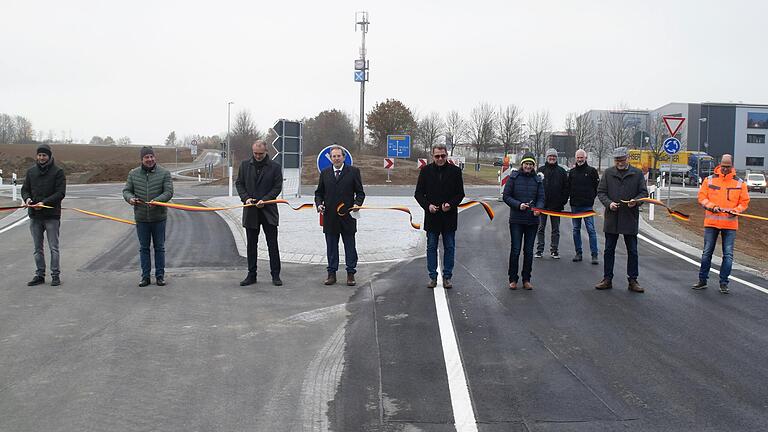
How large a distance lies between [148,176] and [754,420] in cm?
802

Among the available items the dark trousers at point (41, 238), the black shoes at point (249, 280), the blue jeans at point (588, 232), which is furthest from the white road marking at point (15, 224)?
the blue jeans at point (588, 232)

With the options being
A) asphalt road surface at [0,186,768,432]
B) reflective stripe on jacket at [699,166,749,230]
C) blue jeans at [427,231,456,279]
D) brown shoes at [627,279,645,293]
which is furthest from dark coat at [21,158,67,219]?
reflective stripe on jacket at [699,166,749,230]

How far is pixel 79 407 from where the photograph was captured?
4.76 meters

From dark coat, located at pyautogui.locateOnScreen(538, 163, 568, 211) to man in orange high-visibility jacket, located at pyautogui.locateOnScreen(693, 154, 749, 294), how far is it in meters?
2.99

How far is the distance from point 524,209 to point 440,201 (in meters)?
1.17

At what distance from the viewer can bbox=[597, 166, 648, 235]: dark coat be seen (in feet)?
30.0

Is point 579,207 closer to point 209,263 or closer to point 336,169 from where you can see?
point 336,169

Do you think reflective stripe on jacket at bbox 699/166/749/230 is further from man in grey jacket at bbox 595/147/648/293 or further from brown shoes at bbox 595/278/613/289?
brown shoes at bbox 595/278/613/289

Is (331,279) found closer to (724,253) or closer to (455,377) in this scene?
(455,377)

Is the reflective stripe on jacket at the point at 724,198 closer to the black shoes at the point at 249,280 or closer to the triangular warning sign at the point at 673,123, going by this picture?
the black shoes at the point at 249,280

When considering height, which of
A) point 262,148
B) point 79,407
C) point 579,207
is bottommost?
point 79,407

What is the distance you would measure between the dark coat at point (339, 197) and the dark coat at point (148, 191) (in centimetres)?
219

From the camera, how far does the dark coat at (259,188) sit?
9609 millimetres

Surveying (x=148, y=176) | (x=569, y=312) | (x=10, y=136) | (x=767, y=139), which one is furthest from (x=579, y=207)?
(x=10, y=136)
